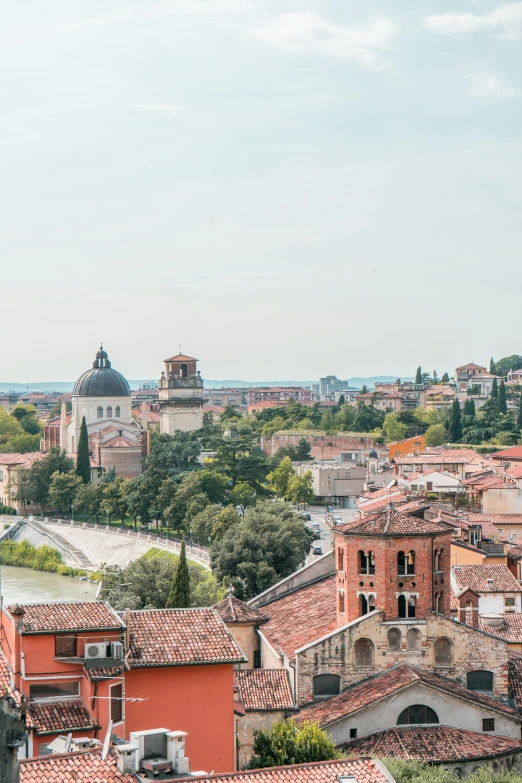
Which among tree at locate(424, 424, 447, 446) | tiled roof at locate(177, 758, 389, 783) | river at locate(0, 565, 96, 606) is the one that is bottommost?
river at locate(0, 565, 96, 606)

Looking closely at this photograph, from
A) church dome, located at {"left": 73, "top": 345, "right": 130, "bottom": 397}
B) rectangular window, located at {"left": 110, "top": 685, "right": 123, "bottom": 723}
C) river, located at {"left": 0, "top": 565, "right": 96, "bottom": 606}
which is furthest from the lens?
church dome, located at {"left": 73, "top": 345, "right": 130, "bottom": 397}

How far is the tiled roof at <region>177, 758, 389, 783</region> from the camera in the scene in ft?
32.6

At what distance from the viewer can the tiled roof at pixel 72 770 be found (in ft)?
30.6

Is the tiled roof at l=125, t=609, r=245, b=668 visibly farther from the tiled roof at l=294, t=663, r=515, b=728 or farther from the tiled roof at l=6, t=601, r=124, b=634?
the tiled roof at l=294, t=663, r=515, b=728

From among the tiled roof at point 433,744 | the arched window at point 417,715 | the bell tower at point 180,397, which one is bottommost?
the tiled roof at point 433,744

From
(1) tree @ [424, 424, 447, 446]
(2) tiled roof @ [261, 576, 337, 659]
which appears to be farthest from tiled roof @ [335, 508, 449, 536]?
(1) tree @ [424, 424, 447, 446]

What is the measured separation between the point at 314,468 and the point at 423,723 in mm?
40094

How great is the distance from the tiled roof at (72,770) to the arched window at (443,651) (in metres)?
9.96

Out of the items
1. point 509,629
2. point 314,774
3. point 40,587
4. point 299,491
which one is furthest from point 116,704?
point 299,491

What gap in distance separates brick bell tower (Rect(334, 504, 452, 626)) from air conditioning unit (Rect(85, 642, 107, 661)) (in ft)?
20.2

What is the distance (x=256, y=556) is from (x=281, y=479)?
83.0 feet

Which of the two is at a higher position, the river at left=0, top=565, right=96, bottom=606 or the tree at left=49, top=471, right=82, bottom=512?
the tree at left=49, top=471, right=82, bottom=512

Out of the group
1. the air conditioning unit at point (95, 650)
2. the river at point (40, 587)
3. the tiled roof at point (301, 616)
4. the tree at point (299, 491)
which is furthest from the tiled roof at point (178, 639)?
Answer: the tree at point (299, 491)

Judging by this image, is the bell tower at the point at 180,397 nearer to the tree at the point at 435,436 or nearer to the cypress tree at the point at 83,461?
the cypress tree at the point at 83,461
